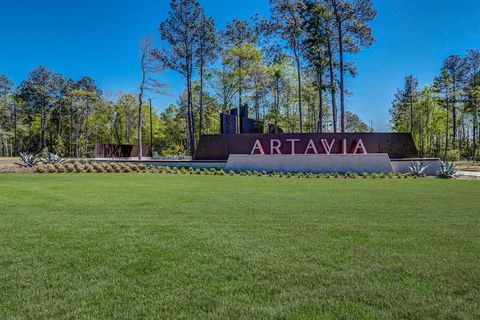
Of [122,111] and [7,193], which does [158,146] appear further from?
[7,193]

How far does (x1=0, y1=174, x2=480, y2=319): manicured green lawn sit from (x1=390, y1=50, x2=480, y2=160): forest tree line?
39.0 metres

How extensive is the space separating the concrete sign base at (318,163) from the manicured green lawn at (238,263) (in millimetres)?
12884

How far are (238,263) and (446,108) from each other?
4887 cm

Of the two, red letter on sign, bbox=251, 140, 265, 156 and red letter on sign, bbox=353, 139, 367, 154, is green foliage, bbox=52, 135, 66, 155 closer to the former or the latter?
red letter on sign, bbox=251, 140, 265, 156

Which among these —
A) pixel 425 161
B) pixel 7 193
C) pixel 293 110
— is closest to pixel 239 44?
pixel 293 110

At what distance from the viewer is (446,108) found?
44719 mm

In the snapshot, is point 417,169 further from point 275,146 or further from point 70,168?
point 70,168

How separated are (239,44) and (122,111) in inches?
1014

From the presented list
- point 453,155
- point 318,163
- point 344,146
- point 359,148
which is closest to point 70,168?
point 318,163

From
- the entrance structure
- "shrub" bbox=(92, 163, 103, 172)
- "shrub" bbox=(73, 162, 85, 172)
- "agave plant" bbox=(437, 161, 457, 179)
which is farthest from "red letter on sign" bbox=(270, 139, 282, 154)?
"shrub" bbox=(73, 162, 85, 172)

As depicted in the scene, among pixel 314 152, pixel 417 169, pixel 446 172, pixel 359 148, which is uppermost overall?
pixel 359 148

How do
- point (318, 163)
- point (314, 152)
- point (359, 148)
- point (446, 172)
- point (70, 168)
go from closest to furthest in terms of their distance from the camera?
point (446, 172) < point (70, 168) < point (318, 163) < point (314, 152) < point (359, 148)

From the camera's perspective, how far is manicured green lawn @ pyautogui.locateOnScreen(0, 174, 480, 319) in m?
2.63

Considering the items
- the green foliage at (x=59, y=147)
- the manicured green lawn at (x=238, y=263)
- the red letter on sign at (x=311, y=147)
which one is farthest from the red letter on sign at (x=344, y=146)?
the green foliage at (x=59, y=147)
